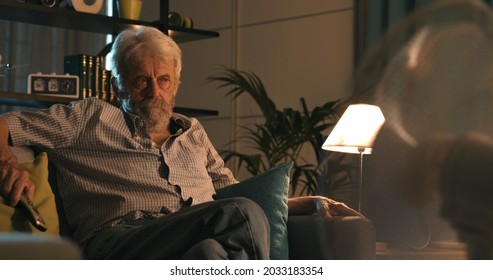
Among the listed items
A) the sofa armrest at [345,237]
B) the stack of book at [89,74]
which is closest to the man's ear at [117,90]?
the stack of book at [89,74]

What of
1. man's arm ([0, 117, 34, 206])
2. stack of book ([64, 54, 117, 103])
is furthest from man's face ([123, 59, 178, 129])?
stack of book ([64, 54, 117, 103])

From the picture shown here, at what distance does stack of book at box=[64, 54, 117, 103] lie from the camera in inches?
156

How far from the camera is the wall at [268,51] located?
177 inches

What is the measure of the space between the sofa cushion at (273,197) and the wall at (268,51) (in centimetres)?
179

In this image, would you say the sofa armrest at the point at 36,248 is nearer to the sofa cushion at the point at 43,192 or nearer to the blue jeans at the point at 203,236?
the blue jeans at the point at 203,236

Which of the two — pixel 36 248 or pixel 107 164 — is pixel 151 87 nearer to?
pixel 107 164

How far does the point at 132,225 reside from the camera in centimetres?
223

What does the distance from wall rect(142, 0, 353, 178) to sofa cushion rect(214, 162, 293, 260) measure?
1.79 metres

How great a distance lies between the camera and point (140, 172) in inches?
94.0

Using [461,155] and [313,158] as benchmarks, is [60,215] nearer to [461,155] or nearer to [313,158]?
[461,155]

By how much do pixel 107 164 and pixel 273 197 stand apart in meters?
0.51
